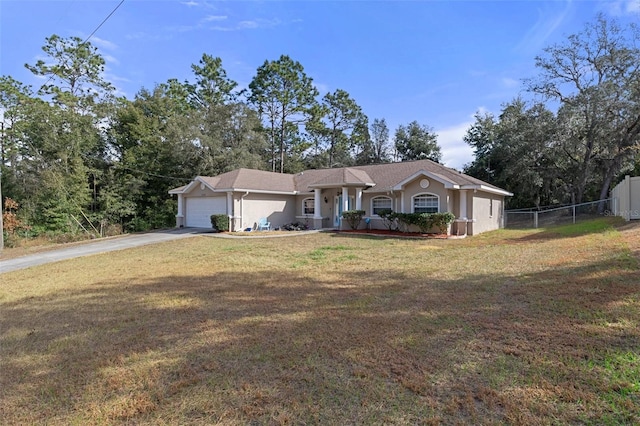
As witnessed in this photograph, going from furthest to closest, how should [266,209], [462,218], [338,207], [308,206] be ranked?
→ [308,206] → [266,209] → [338,207] → [462,218]

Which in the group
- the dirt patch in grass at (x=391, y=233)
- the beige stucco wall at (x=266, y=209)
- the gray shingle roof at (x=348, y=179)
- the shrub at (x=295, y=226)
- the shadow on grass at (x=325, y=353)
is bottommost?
the shadow on grass at (x=325, y=353)

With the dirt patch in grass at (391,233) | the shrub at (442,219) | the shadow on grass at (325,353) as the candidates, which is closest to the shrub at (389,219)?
the dirt patch in grass at (391,233)

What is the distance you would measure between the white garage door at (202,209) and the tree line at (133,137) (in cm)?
560

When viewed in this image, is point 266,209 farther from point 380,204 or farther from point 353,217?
point 380,204

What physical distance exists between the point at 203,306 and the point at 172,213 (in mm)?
24239

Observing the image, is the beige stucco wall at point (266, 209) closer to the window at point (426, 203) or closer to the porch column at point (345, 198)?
the porch column at point (345, 198)

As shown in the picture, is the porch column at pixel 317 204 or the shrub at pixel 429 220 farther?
the porch column at pixel 317 204

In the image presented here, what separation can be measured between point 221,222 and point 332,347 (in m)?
16.7

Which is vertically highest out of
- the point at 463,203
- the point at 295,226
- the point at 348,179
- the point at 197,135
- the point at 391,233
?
the point at 197,135

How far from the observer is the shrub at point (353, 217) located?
1961cm

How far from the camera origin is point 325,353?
391 centimetres

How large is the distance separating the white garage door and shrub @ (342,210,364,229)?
292 inches

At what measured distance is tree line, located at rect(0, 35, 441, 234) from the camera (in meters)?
23.8

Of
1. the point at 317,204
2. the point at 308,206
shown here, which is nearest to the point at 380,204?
the point at 317,204
